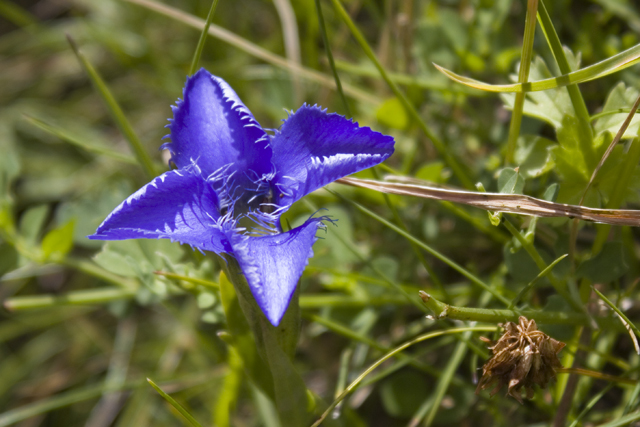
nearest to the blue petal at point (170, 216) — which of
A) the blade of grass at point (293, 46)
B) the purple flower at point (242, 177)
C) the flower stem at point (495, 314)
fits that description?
the purple flower at point (242, 177)

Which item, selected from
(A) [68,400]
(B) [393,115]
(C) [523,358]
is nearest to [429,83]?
(B) [393,115]

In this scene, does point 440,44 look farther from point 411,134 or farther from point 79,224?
point 79,224

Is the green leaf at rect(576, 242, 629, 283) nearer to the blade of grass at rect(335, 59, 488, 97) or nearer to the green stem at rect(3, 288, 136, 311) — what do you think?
the blade of grass at rect(335, 59, 488, 97)

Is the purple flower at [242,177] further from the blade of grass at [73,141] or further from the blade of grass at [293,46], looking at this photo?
the blade of grass at [293,46]

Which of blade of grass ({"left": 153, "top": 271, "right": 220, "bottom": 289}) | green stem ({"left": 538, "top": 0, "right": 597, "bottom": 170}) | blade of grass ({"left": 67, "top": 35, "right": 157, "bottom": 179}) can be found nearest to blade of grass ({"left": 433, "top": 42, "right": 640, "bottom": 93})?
green stem ({"left": 538, "top": 0, "right": 597, "bottom": 170})

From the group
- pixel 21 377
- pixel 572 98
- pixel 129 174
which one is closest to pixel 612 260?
pixel 572 98

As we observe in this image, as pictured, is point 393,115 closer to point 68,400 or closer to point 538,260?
point 538,260

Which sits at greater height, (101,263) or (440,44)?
(440,44)

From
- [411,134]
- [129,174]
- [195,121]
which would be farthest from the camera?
[129,174]
